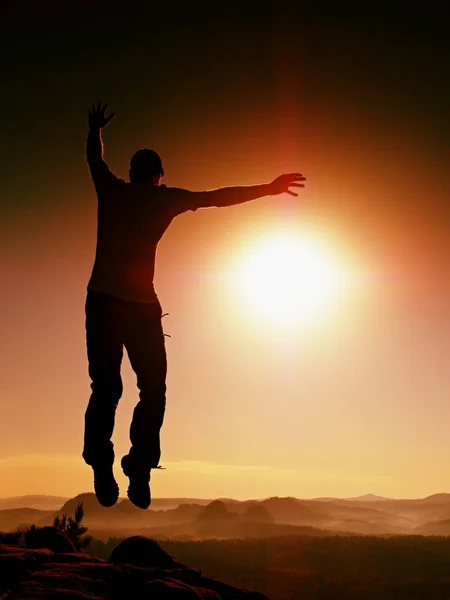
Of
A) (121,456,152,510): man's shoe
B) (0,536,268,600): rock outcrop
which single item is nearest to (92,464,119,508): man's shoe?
(121,456,152,510): man's shoe

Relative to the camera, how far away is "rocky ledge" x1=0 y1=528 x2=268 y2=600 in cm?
945

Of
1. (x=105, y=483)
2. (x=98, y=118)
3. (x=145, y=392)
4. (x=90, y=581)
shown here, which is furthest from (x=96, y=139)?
(x=90, y=581)

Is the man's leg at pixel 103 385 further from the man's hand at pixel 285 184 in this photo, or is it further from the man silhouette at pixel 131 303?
the man's hand at pixel 285 184

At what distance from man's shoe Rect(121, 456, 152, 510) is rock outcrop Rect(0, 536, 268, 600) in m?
1.42

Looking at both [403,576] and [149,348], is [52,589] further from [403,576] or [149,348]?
[403,576]

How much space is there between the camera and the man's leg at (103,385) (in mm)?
8984

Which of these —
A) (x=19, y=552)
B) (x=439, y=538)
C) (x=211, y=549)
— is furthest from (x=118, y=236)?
(x=439, y=538)

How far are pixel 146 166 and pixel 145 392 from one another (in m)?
3.02

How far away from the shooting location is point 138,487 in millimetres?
9305

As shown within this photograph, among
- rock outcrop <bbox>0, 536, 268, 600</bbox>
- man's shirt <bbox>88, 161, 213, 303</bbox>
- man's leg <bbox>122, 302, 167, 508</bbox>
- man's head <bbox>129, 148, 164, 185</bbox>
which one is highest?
man's head <bbox>129, 148, 164, 185</bbox>

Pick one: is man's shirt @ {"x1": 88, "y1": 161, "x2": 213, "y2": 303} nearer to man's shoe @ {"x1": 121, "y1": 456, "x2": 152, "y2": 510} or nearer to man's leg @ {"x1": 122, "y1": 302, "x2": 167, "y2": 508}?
man's leg @ {"x1": 122, "y1": 302, "x2": 167, "y2": 508}

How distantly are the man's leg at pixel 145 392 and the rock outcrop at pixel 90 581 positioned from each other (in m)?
1.57

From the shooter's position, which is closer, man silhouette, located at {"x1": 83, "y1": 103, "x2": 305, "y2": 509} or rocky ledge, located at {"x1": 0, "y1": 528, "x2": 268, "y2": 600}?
man silhouette, located at {"x1": 83, "y1": 103, "x2": 305, "y2": 509}

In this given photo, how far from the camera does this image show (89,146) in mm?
9516
